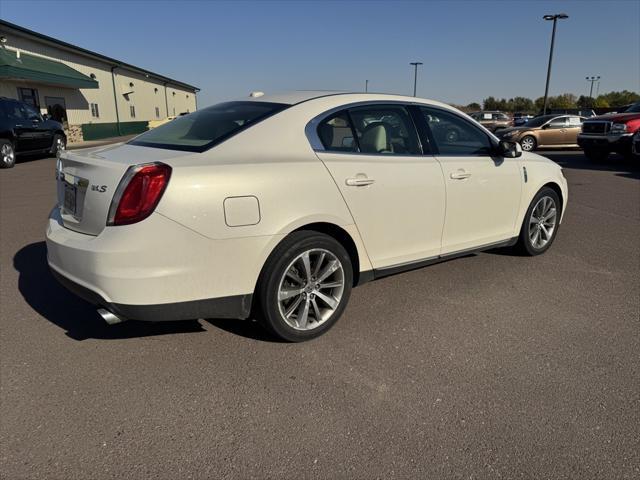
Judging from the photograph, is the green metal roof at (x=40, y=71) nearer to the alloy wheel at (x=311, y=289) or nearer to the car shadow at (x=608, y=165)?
the car shadow at (x=608, y=165)

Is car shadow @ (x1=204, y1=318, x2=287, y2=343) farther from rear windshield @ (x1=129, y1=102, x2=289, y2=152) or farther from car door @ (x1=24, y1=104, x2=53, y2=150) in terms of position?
car door @ (x1=24, y1=104, x2=53, y2=150)

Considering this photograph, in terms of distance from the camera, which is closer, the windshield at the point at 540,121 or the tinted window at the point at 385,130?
the tinted window at the point at 385,130

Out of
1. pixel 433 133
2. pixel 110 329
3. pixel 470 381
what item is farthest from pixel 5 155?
pixel 470 381

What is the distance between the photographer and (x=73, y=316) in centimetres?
375

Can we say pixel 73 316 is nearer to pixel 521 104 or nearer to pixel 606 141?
pixel 606 141

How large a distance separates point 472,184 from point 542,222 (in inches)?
58.6

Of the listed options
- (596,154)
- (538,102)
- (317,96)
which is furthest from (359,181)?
(538,102)

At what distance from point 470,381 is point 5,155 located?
14.6 metres

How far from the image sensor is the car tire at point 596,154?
14.9m

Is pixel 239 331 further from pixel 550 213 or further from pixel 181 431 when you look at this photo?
pixel 550 213

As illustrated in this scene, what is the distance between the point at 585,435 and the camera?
2.44 metres

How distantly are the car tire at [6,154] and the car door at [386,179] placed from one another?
43.5ft

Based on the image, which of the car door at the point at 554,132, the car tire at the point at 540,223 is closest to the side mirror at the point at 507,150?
the car tire at the point at 540,223

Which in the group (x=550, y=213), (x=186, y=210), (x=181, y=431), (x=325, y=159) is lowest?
(x=181, y=431)
